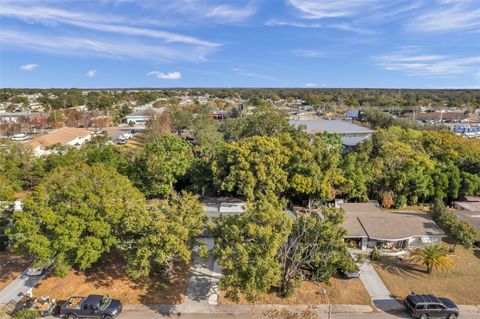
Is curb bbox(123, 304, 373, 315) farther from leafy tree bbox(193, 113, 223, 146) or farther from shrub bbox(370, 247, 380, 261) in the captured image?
leafy tree bbox(193, 113, 223, 146)

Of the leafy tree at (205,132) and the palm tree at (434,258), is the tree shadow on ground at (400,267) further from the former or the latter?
the leafy tree at (205,132)

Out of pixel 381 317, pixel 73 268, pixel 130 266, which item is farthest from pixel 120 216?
pixel 381 317

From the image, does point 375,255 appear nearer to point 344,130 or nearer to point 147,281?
point 147,281

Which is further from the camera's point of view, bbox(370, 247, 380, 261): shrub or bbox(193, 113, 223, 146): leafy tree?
bbox(193, 113, 223, 146): leafy tree

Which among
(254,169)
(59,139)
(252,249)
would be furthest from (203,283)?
(59,139)

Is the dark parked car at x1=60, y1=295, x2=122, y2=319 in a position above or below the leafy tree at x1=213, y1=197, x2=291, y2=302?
below

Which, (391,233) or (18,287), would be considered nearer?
(18,287)

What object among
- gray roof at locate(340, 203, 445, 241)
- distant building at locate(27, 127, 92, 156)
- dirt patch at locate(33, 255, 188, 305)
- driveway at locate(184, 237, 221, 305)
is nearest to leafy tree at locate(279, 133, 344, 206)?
gray roof at locate(340, 203, 445, 241)
